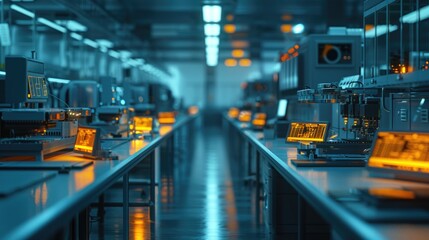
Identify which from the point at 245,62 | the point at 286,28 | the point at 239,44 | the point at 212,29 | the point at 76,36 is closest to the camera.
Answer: the point at 76,36

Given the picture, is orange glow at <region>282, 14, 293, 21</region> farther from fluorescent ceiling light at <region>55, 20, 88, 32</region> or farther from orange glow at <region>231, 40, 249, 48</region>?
fluorescent ceiling light at <region>55, 20, 88, 32</region>

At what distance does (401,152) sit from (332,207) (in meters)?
0.83

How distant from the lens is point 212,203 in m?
7.34

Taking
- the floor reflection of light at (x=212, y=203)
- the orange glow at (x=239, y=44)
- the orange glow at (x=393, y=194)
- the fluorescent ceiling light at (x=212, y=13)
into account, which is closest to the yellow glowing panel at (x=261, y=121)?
the floor reflection of light at (x=212, y=203)

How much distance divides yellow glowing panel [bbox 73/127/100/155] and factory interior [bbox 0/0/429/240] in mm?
15

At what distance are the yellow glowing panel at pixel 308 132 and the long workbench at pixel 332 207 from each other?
5.6 inches

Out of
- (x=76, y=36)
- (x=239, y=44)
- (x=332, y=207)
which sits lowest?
(x=332, y=207)

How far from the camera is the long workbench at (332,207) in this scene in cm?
227

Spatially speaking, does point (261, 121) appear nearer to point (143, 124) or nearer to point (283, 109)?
point (283, 109)

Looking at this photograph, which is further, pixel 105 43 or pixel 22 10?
pixel 105 43

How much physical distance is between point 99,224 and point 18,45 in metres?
6.99

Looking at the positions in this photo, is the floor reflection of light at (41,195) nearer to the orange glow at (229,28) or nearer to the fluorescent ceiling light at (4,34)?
the fluorescent ceiling light at (4,34)

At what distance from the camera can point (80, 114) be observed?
519 cm

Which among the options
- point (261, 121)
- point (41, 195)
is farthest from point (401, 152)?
point (261, 121)
